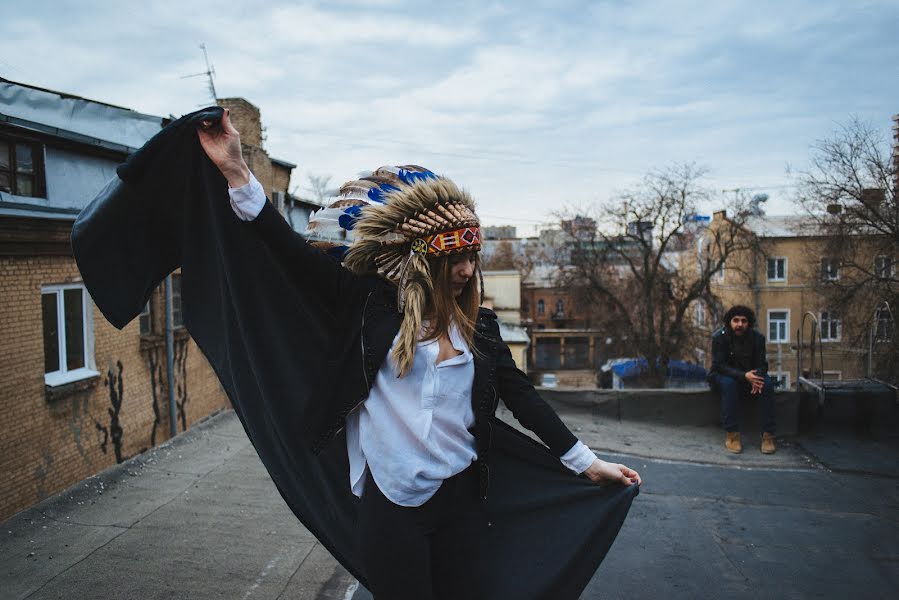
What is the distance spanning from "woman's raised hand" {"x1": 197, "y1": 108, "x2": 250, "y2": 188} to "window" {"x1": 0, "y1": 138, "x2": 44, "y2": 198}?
6.81 metres

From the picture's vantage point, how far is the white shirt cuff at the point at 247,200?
205 centimetres

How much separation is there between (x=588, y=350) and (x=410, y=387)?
57.8 meters

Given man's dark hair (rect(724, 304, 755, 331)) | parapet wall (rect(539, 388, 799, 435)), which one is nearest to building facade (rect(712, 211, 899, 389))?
parapet wall (rect(539, 388, 799, 435))

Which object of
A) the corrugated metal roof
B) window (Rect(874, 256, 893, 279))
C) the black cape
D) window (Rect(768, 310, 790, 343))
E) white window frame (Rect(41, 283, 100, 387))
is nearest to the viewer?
the black cape

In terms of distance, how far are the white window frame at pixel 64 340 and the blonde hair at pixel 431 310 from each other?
25.5 feet

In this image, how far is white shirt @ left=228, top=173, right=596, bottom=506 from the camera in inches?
79.9

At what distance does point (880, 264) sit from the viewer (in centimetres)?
2123

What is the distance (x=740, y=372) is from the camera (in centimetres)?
625

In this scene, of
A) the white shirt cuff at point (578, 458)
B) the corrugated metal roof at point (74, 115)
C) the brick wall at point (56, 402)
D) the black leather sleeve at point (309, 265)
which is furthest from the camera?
the corrugated metal roof at point (74, 115)

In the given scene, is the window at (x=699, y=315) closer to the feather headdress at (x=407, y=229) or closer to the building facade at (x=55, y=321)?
the building facade at (x=55, y=321)

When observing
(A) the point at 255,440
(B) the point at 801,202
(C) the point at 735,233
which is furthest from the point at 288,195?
(C) the point at 735,233

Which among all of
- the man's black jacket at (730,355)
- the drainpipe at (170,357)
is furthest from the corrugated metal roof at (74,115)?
the man's black jacket at (730,355)

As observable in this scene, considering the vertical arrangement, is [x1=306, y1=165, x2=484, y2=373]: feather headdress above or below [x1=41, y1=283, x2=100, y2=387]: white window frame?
above

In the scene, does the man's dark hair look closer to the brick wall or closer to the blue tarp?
the brick wall
